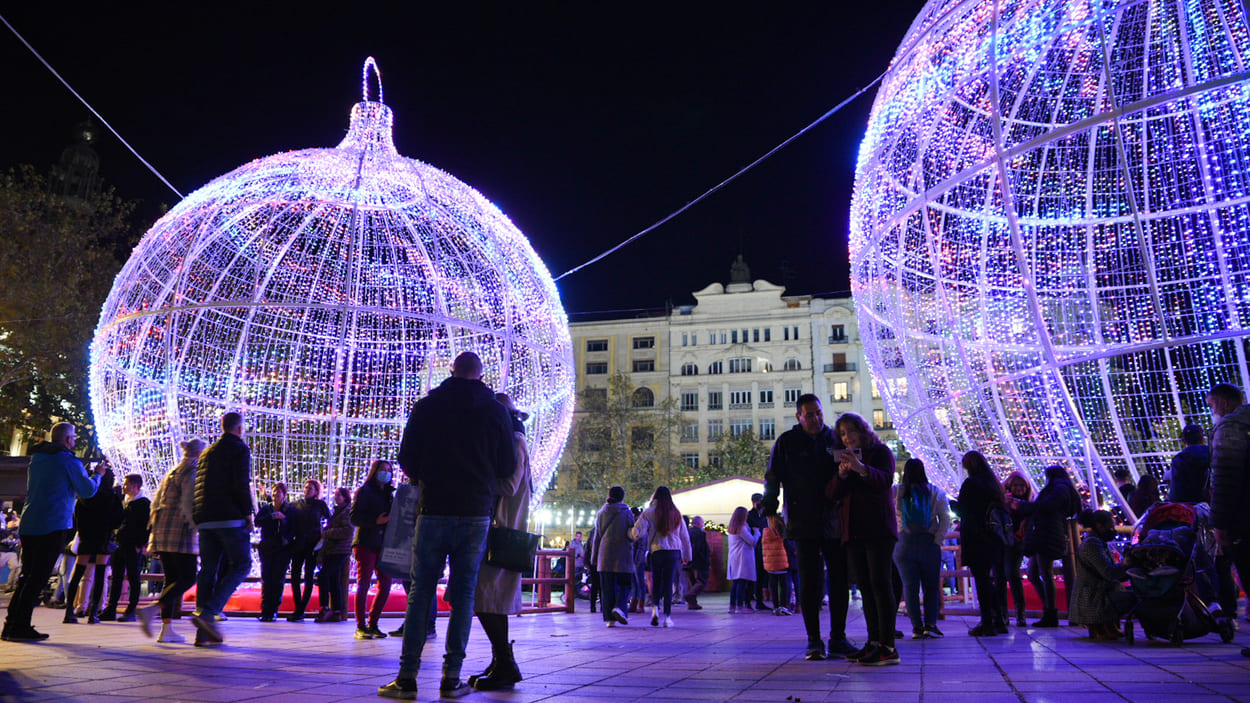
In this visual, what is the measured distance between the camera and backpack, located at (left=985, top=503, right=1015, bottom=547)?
24.8 feet

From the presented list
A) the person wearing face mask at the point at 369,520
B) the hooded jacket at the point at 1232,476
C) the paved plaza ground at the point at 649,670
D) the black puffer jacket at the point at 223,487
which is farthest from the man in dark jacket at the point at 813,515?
the person wearing face mask at the point at 369,520

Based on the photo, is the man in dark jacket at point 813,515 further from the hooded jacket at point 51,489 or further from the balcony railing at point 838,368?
the balcony railing at point 838,368

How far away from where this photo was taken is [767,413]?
194ft

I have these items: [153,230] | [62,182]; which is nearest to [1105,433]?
[153,230]

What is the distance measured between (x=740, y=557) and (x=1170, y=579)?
7.31 meters

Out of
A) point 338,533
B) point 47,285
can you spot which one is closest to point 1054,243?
point 338,533

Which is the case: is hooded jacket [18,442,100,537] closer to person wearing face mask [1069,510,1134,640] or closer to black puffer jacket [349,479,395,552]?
black puffer jacket [349,479,395,552]

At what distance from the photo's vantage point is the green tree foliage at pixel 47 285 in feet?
65.3

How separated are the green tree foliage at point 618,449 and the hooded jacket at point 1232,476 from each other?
37.4 metres

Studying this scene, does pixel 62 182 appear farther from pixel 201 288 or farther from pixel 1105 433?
pixel 1105 433

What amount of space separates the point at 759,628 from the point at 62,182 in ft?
228

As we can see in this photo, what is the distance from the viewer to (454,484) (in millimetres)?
4172

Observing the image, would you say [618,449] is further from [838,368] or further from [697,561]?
[697,561]

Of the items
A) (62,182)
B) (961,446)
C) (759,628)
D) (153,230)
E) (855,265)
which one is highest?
(62,182)
